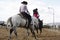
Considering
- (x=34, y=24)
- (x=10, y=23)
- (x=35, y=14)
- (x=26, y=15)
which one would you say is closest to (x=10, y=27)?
(x=10, y=23)

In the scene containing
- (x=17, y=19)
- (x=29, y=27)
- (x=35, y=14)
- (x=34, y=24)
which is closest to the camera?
(x=17, y=19)

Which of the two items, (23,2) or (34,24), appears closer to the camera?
(23,2)

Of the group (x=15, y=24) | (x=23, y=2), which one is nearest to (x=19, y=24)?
(x=15, y=24)

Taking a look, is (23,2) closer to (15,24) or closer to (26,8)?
(26,8)

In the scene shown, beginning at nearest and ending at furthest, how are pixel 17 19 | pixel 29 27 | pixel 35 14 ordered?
pixel 17 19 → pixel 29 27 → pixel 35 14

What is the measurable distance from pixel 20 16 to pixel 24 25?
0.64 m

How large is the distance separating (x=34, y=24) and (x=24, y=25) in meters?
2.10

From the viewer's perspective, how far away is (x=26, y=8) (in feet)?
54.7

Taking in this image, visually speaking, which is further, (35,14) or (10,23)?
(35,14)

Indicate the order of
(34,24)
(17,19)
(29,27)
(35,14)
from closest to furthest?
(17,19) → (29,27) → (34,24) → (35,14)

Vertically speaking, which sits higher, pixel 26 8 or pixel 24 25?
pixel 26 8

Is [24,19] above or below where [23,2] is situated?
below

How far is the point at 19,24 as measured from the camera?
53.6 feet

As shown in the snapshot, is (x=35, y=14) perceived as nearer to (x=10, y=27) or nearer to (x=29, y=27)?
(x=29, y=27)
